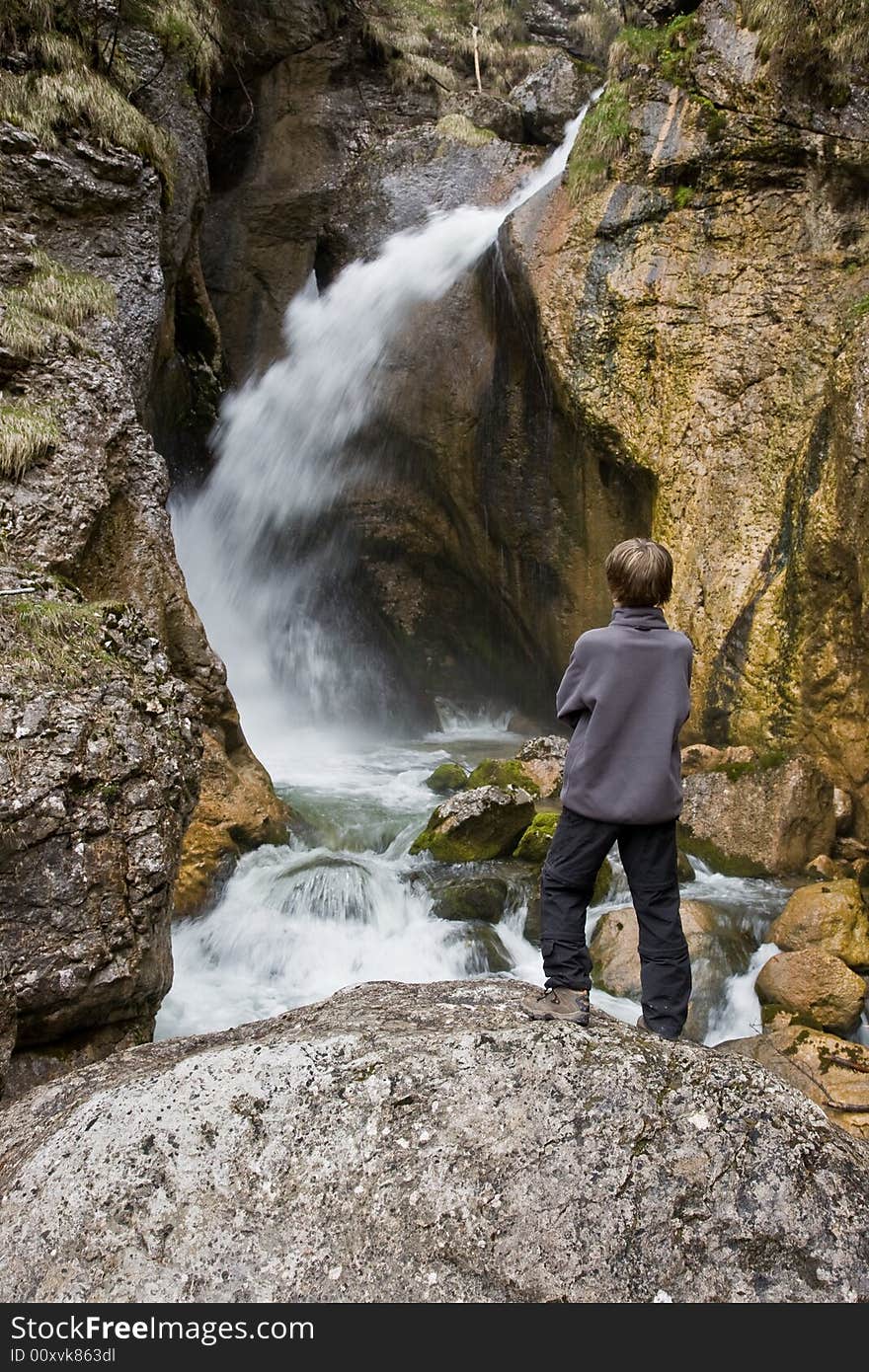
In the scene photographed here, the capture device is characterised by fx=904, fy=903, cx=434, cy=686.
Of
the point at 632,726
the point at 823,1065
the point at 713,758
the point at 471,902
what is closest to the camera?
the point at 632,726

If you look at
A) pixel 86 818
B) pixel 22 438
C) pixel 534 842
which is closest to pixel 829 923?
pixel 534 842

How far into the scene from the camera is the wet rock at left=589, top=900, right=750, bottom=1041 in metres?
6.50

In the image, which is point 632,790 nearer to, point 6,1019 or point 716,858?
point 6,1019

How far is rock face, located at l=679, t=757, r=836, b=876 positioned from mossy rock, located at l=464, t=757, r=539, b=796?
1.69 metres

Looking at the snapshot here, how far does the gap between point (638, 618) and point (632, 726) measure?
1.22 feet

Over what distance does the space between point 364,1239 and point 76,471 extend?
17.7ft

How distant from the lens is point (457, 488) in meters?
12.2

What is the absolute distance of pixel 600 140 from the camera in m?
10.4

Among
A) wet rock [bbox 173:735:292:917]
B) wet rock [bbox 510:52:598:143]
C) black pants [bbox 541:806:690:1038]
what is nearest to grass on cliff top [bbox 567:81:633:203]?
wet rock [bbox 510:52:598:143]

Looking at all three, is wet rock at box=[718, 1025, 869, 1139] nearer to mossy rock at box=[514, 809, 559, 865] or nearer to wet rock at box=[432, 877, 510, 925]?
wet rock at box=[432, 877, 510, 925]

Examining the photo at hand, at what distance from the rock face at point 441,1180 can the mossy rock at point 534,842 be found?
215 inches

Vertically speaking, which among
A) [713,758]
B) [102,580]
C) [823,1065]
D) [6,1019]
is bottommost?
Answer: [823,1065]

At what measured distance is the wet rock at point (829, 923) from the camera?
257 inches

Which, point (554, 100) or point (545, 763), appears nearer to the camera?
point (545, 763)
